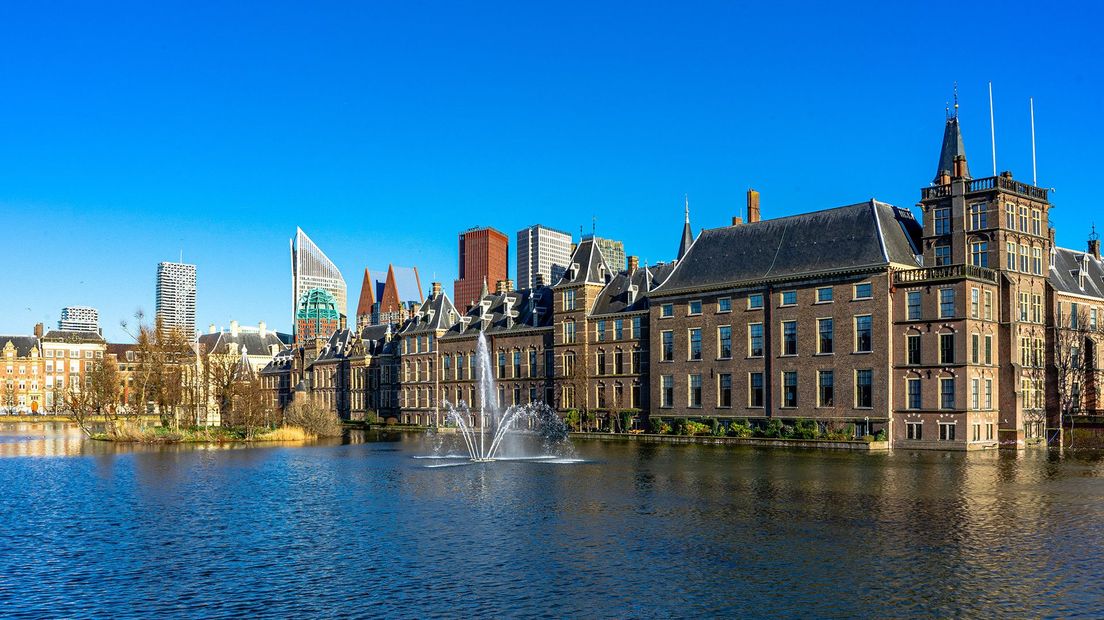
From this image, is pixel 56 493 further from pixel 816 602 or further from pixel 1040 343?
pixel 1040 343

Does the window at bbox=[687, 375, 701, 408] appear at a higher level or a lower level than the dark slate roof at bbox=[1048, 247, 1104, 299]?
lower

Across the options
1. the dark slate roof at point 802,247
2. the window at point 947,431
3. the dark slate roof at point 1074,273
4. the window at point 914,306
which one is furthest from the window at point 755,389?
the dark slate roof at point 1074,273

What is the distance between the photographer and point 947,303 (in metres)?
66.2

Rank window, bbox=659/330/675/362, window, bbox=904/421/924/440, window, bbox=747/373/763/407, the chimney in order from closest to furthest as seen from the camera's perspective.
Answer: window, bbox=904/421/924/440, window, bbox=747/373/763/407, window, bbox=659/330/675/362, the chimney

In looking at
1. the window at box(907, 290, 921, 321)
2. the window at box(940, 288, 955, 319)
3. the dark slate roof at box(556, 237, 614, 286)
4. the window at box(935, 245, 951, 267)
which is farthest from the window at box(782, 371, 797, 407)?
the dark slate roof at box(556, 237, 614, 286)

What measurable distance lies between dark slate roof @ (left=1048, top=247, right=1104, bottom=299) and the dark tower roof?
10558 millimetres

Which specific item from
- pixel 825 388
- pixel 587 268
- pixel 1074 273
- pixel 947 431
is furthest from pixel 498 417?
pixel 1074 273

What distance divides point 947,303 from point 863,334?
20.3 ft

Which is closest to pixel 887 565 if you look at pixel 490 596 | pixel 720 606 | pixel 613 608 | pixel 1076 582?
pixel 1076 582

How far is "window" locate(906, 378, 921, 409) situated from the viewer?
2650 inches

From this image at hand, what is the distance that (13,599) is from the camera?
2233cm

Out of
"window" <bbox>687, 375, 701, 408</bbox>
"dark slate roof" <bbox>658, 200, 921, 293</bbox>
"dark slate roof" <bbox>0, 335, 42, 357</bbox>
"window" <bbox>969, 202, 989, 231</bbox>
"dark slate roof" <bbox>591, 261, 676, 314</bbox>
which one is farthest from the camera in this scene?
"dark slate roof" <bbox>0, 335, 42, 357</bbox>

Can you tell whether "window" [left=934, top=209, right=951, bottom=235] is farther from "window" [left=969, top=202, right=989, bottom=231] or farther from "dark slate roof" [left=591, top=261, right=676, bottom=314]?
"dark slate roof" [left=591, top=261, right=676, bottom=314]

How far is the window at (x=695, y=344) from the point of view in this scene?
3223 inches
